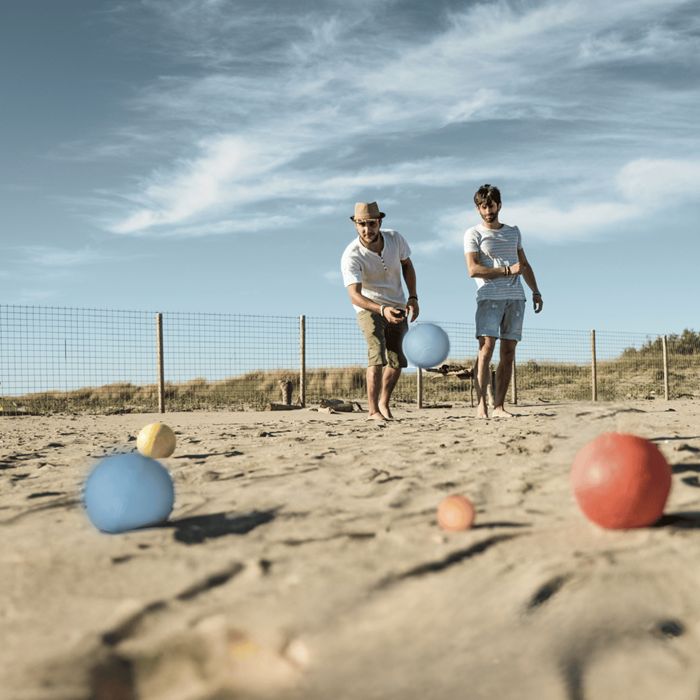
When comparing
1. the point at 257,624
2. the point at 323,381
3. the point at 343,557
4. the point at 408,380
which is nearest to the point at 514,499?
the point at 343,557

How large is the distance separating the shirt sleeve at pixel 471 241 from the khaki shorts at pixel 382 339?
2.75 ft

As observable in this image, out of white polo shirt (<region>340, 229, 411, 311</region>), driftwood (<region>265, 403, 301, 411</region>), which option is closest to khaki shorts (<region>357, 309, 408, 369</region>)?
white polo shirt (<region>340, 229, 411, 311</region>)

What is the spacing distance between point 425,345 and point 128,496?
3736mm

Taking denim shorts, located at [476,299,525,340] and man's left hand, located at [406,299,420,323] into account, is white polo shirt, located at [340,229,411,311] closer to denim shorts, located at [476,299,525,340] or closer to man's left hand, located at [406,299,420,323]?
man's left hand, located at [406,299,420,323]

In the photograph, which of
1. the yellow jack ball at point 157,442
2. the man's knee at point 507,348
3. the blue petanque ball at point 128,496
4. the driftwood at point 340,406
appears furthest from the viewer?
the driftwood at point 340,406

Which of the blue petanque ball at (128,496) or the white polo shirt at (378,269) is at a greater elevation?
the white polo shirt at (378,269)

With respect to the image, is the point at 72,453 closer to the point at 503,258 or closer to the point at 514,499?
the point at 514,499

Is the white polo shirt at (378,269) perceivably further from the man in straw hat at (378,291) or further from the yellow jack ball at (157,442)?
the yellow jack ball at (157,442)

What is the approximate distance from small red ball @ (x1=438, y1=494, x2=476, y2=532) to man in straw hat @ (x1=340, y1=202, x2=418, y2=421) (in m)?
3.52

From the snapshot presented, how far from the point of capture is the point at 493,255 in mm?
6516

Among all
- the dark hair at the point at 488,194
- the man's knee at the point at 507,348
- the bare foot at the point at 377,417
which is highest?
the dark hair at the point at 488,194

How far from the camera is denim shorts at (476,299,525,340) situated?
6512mm

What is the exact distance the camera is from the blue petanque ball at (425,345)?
6367 millimetres

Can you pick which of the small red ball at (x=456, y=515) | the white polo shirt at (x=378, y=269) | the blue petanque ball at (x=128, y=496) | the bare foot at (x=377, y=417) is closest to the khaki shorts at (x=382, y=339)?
the white polo shirt at (x=378, y=269)
